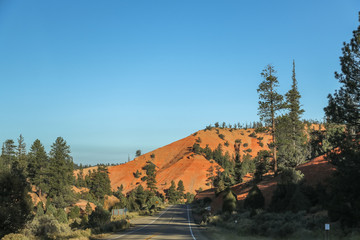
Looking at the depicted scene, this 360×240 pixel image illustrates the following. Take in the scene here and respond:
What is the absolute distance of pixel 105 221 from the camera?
3241 centimetres

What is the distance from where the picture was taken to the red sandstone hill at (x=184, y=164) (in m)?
146

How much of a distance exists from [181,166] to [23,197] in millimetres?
140025

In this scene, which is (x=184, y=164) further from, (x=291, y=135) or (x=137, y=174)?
(x=291, y=135)

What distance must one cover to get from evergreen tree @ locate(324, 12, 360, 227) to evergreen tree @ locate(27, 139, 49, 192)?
72671 mm

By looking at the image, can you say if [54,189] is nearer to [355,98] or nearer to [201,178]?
[355,98]

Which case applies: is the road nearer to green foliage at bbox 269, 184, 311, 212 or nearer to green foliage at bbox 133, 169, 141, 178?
green foliage at bbox 269, 184, 311, 212

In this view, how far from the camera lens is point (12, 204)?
2064 centimetres

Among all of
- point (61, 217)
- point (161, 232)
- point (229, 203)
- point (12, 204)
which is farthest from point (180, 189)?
point (12, 204)

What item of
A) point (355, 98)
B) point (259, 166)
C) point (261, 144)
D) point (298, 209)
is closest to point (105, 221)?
point (298, 209)

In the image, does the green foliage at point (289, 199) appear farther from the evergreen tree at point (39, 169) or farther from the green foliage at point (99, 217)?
the evergreen tree at point (39, 169)

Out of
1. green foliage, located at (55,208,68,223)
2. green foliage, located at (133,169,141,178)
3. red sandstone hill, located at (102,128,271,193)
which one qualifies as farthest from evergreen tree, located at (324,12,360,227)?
green foliage, located at (133,169,141,178)

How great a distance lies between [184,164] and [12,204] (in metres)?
142

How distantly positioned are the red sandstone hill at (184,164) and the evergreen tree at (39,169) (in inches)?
2457

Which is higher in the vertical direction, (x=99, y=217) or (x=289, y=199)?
(x=289, y=199)
